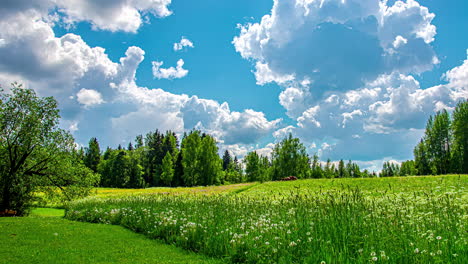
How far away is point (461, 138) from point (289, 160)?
37647mm

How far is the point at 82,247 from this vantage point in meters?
10.3

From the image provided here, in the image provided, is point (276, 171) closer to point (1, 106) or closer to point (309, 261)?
point (1, 106)

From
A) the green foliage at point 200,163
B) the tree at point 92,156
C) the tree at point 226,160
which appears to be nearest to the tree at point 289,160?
the green foliage at point 200,163

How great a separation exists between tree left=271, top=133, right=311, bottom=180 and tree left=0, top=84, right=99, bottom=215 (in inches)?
2332

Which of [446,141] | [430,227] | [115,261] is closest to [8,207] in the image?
[115,261]

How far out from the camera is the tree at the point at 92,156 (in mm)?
87781

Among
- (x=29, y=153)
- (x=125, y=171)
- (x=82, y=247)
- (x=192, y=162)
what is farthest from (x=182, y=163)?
(x=82, y=247)

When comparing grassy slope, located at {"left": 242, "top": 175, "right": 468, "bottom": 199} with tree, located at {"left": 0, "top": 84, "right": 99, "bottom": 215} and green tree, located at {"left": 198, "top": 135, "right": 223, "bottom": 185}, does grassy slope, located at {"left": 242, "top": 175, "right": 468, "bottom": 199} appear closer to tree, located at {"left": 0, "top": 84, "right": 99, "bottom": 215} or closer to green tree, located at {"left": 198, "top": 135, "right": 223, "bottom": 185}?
tree, located at {"left": 0, "top": 84, "right": 99, "bottom": 215}

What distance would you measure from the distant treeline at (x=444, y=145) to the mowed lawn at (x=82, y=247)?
65.7 m

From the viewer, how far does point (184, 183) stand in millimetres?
73062

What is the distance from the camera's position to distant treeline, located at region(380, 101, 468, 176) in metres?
56.3

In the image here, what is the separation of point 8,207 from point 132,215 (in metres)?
13.3

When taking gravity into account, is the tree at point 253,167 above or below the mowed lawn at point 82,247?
above

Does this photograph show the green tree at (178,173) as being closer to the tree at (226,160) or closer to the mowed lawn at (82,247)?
the tree at (226,160)
